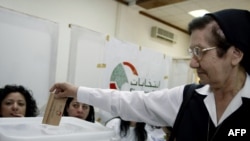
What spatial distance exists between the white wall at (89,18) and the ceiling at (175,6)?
0.37 feet

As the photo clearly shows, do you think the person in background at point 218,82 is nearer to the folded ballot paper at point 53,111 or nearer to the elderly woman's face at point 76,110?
the folded ballot paper at point 53,111

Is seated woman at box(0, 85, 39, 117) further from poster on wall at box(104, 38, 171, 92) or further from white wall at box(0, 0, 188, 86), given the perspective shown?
poster on wall at box(104, 38, 171, 92)

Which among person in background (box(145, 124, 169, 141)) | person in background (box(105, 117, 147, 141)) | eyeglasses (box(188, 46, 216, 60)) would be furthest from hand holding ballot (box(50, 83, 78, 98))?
person in background (box(145, 124, 169, 141))

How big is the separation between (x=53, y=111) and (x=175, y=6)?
3077 mm

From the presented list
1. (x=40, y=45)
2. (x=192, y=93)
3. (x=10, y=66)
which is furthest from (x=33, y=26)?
(x=192, y=93)

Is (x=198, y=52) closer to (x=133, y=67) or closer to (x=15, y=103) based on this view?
(x=15, y=103)

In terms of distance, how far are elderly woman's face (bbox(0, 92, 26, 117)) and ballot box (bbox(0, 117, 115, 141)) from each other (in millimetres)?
998

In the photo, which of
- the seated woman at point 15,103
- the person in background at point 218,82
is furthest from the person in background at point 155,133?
the person in background at point 218,82

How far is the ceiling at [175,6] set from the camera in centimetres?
341

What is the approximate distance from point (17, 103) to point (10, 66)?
1.56ft

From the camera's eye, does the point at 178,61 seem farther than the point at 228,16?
Yes

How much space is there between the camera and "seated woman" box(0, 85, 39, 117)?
1.98m

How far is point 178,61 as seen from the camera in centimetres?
439

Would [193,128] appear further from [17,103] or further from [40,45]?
[40,45]
